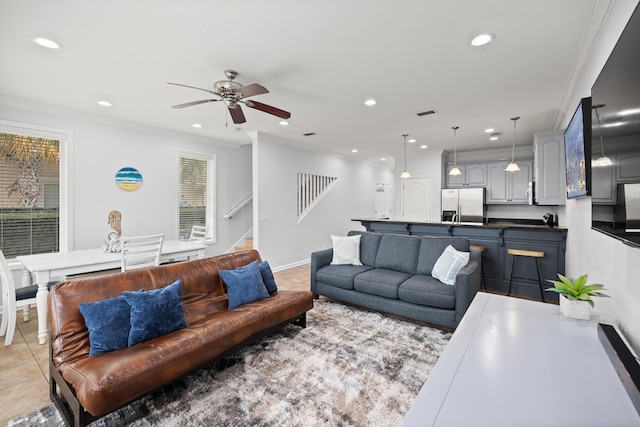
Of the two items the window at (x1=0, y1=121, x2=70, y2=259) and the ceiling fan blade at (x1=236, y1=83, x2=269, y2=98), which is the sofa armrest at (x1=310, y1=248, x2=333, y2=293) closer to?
the ceiling fan blade at (x1=236, y1=83, x2=269, y2=98)

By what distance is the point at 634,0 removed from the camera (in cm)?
155

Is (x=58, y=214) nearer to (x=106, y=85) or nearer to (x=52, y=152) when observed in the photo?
(x=52, y=152)

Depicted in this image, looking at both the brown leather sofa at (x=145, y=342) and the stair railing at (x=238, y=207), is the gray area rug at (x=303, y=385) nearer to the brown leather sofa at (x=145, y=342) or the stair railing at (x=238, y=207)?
the brown leather sofa at (x=145, y=342)

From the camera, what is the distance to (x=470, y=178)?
7047 mm

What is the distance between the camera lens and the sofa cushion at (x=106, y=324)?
75.2 inches

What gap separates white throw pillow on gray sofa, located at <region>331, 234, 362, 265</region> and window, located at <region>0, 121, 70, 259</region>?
3.76 metres

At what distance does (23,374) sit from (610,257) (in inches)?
168

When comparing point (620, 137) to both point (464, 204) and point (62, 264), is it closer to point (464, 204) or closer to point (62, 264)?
point (62, 264)

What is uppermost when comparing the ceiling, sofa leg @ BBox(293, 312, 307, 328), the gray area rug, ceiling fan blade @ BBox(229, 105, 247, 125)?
the ceiling

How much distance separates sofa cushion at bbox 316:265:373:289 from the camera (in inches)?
145

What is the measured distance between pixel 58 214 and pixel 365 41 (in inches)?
180

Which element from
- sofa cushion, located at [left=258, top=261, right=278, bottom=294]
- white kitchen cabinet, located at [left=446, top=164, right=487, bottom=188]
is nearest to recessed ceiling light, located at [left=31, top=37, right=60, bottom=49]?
sofa cushion, located at [left=258, top=261, right=278, bottom=294]

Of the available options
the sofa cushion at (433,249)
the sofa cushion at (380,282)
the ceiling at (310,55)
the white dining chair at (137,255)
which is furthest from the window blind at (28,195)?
the sofa cushion at (433,249)

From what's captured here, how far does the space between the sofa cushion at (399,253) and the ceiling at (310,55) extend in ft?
5.83
